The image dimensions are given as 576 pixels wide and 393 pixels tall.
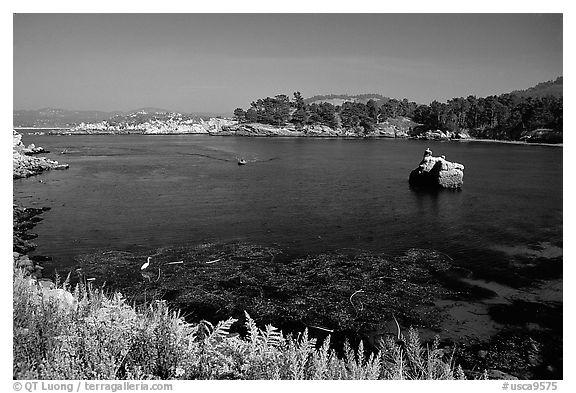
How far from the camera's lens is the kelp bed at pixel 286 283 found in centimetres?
552

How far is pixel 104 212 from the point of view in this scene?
9.80 meters

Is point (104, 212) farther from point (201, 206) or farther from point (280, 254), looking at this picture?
point (280, 254)

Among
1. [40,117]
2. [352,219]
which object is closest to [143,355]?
[40,117]

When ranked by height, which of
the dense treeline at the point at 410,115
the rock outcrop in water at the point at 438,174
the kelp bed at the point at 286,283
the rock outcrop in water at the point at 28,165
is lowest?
the kelp bed at the point at 286,283

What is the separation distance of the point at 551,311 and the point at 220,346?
4.38 metres

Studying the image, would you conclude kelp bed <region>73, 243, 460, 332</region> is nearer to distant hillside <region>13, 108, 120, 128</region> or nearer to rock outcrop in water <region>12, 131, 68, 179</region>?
distant hillside <region>13, 108, 120, 128</region>

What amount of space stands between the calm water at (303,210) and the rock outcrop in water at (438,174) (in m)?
0.44

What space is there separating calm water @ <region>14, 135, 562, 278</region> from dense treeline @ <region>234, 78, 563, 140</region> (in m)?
9.76

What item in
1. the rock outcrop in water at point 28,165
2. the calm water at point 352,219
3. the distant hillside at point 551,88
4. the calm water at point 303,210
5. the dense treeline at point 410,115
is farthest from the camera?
the dense treeline at point 410,115

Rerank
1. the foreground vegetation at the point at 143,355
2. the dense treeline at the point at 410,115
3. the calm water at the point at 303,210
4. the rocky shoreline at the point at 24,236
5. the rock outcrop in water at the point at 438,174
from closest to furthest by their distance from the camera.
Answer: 1. the foreground vegetation at the point at 143,355
2. the rocky shoreline at the point at 24,236
3. the calm water at the point at 303,210
4. the rock outcrop in water at the point at 438,174
5. the dense treeline at the point at 410,115

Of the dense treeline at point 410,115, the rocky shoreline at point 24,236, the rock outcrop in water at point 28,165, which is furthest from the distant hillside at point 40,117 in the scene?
the dense treeline at point 410,115

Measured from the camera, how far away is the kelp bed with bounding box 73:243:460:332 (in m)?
5.52

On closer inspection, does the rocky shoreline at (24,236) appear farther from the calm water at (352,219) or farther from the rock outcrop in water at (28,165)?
the calm water at (352,219)
